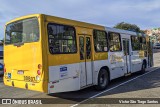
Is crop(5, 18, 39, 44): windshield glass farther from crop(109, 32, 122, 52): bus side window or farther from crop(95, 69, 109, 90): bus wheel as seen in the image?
crop(109, 32, 122, 52): bus side window

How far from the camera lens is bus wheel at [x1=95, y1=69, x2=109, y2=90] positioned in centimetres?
932

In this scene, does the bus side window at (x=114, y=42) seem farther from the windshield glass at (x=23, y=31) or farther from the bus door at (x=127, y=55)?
the windshield glass at (x=23, y=31)

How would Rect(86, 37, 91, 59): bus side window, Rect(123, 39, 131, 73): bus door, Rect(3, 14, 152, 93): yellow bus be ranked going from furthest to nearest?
Rect(123, 39, 131, 73): bus door, Rect(86, 37, 91, 59): bus side window, Rect(3, 14, 152, 93): yellow bus

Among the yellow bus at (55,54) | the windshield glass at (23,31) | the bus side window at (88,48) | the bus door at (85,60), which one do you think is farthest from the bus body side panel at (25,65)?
the bus side window at (88,48)

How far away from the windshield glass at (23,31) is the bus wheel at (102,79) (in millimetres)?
3671

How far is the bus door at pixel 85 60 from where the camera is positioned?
8198 mm

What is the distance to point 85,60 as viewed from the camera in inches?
331

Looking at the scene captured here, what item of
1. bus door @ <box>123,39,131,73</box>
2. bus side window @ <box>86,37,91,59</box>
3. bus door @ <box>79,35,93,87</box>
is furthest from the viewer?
bus door @ <box>123,39,131,73</box>

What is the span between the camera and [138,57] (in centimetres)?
1366

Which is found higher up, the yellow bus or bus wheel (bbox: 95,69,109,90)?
the yellow bus

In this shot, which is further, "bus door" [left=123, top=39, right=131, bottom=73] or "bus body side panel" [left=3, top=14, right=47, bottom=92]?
"bus door" [left=123, top=39, right=131, bottom=73]

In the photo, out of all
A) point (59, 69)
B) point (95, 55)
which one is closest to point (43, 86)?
point (59, 69)

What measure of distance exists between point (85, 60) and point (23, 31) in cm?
260

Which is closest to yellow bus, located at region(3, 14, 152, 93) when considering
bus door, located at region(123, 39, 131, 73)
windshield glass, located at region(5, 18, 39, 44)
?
windshield glass, located at region(5, 18, 39, 44)
